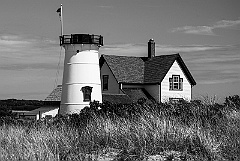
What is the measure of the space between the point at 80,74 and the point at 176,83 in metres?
11.9

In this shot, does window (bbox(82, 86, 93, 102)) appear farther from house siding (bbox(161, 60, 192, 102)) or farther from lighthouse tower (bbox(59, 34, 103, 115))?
house siding (bbox(161, 60, 192, 102))

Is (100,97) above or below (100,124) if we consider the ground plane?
above

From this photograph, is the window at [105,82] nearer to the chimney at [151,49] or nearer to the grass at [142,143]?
→ the chimney at [151,49]

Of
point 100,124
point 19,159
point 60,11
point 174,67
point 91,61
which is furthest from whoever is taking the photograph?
point 174,67

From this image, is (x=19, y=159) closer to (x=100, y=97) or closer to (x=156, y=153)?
(x=156, y=153)

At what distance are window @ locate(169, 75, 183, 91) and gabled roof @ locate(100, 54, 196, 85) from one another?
1144 mm

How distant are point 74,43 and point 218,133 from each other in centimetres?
3560

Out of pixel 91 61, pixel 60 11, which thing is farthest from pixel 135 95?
pixel 60 11

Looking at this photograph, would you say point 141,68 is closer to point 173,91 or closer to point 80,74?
point 173,91

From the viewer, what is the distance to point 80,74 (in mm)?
46438

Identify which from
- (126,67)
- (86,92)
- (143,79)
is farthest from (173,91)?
(86,92)

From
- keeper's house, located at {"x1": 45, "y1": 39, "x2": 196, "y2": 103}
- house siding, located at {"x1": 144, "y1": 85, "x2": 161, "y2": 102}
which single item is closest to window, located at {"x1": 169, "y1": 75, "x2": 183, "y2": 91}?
keeper's house, located at {"x1": 45, "y1": 39, "x2": 196, "y2": 103}

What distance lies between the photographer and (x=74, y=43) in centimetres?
4756

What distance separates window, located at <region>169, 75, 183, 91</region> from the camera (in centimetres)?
5362
